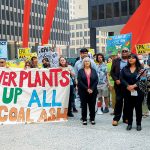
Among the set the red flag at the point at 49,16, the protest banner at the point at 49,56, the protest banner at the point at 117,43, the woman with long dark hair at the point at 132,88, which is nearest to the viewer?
the woman with long dark hair at the point at 132,88

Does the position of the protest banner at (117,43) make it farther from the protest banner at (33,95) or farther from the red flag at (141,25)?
the protest banner at (33,95)

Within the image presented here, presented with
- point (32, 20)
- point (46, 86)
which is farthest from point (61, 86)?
point (32, 20)

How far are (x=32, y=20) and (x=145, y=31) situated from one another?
7681cm

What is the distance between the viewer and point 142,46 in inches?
547

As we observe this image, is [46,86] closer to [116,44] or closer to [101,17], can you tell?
[116,44]

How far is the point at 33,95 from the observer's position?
9.37m

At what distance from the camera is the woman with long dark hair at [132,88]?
26.1ft

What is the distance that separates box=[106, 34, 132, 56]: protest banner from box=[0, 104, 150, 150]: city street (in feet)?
13.2

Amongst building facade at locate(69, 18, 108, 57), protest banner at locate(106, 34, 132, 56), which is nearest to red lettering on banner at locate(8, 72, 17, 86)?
protest banner at locate(106, 34, 132, 56)

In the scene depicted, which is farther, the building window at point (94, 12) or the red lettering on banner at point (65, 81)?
the building window at point (94, 12)

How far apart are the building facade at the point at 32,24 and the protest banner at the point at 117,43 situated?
59.1m

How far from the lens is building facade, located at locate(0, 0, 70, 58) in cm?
7953

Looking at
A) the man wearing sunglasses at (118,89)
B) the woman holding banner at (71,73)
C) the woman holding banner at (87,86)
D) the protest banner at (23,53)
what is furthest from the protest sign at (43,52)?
the woman holding banner at (87,86)

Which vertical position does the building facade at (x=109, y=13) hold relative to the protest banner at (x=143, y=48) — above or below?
above
